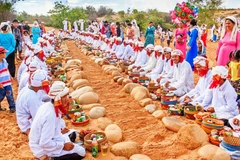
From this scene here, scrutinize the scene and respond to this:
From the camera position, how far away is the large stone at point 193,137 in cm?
407

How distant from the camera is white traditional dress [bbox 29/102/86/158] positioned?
3.40 metres

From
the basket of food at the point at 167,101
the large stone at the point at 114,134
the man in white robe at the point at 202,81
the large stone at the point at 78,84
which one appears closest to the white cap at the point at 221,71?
the man in white robe at the point at 202,81

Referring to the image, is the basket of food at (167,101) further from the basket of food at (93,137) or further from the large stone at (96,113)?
the basket of food at (93,137)

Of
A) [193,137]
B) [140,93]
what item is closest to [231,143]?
[193,137]

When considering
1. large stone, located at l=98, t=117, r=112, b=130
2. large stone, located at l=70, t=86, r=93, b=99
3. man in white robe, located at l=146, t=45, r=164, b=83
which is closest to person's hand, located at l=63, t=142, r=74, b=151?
large stone, located at l=98, t=117, r=112, b=130

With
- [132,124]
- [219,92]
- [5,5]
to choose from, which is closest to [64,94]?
[132,124]

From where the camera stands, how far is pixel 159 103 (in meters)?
6.32

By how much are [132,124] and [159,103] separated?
1.35 meters

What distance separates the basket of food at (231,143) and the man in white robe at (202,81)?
5.25 feet

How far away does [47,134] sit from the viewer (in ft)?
11.2

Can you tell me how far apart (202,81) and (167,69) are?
6.75 feet

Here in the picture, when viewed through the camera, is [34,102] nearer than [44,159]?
No

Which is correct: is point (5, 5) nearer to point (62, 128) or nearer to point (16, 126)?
point (16, 126)

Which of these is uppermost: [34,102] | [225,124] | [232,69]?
[232,69]
